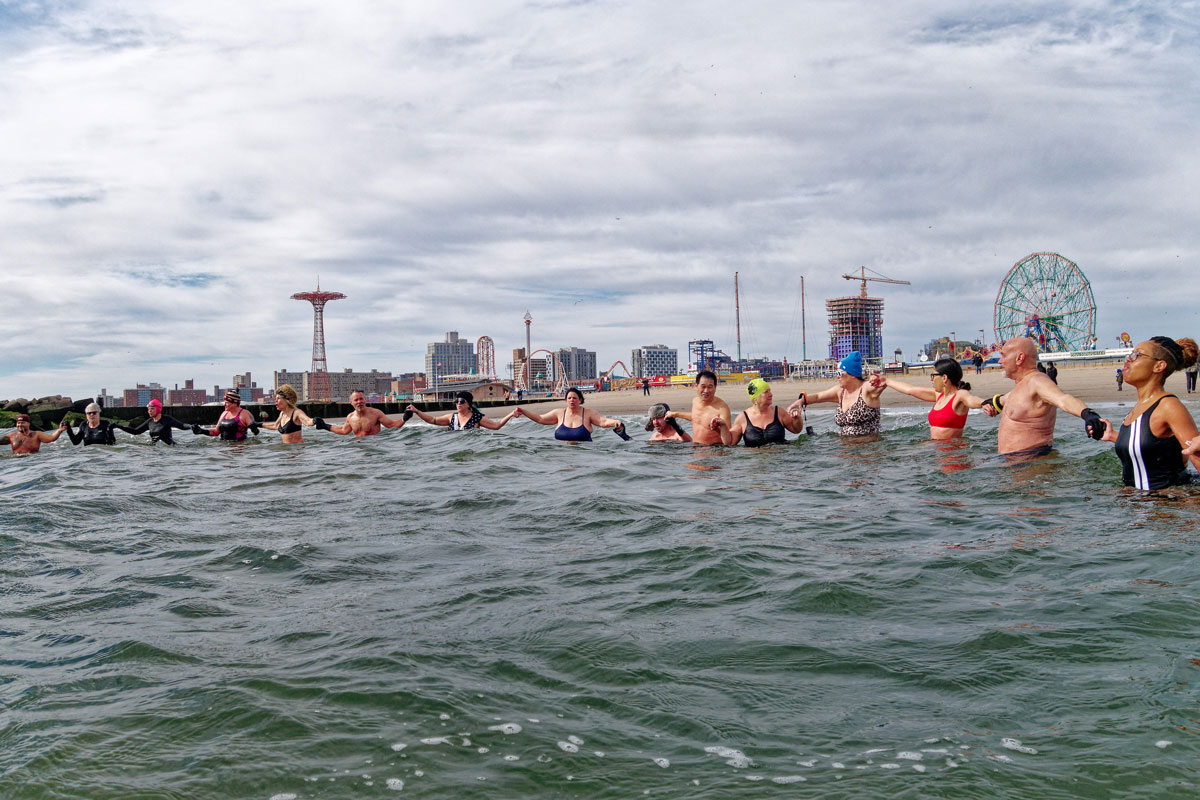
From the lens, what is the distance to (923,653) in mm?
3131

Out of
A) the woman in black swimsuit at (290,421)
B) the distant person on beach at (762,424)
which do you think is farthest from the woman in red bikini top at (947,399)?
the woman in black swimsuit at (290,421)

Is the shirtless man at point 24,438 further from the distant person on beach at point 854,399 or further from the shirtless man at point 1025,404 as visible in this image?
the shirtless man at point 1025,404

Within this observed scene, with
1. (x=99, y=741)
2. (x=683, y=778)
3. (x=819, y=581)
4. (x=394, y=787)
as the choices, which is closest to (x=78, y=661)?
(x=99, y=741)

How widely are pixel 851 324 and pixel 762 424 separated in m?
147

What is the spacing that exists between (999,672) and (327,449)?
41.5 ft

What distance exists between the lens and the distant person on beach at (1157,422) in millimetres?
5852

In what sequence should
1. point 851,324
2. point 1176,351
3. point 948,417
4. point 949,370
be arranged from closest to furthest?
1. point 1176,351
2. point 949,370
3. point 948,417
4. point 851,324

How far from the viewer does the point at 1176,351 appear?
230 inches

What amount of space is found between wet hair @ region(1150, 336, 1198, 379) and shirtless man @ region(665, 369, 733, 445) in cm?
604

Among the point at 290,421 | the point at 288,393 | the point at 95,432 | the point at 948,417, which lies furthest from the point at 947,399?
the point at 95,432

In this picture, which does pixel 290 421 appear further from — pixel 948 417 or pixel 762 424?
pixel 948 417

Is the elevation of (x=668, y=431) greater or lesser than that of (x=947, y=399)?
lesser

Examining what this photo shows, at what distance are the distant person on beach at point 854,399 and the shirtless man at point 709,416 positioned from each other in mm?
1045

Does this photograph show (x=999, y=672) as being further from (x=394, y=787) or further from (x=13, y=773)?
(x=13, y=773)
